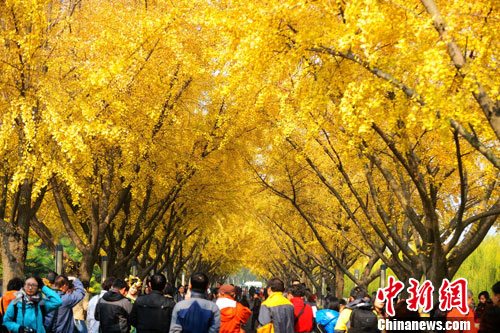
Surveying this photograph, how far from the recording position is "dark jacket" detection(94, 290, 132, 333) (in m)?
10.1

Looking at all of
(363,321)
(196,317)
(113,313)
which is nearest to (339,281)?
(363,321)

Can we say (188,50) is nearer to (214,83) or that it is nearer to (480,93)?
(214,83)

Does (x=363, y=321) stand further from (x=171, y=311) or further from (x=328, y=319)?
(x=171, y=311)

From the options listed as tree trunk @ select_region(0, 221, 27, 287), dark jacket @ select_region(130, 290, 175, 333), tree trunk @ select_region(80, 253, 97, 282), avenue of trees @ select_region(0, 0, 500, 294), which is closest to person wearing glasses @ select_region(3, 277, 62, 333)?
dark jacket @ select_region(130, 290, 175, 333)

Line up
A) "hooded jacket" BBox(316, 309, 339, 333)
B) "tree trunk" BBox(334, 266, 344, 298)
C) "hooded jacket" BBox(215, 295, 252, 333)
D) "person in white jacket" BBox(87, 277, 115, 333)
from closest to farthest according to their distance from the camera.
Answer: "hooded jacket" BBox(215, 295, 252, 333), "person in white jacket" BBox(87, 277, 115, 333), "hooded jacket" BBox(316, 309, 339, 333), "tree trunk" BBox(334, 266, 344, 298)

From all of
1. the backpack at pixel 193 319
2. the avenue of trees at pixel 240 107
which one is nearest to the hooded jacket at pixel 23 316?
the backpack at pixel 193 319

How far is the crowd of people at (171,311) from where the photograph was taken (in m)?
8.39

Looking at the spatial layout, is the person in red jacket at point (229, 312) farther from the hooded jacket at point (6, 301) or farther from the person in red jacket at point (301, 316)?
the hooded jacket at point (6, 301)

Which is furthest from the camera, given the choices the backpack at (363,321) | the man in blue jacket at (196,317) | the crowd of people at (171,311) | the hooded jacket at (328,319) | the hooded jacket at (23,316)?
the hooded jacket at (328,319)

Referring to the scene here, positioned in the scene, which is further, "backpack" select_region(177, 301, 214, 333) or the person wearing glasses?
the person wearing glasses

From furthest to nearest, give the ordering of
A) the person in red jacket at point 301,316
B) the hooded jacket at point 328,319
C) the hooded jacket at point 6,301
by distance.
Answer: the hooded jacket at point 328,319 < the person in red jacket at point 301,316 < the hooded jacket at point 6,301

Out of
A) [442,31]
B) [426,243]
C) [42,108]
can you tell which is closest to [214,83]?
[42,108]

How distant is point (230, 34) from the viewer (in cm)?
1216

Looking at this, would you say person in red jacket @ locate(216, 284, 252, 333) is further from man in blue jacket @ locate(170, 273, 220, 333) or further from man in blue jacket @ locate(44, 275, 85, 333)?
man in blue jacket @ locate(44, 275, 85, 333)
